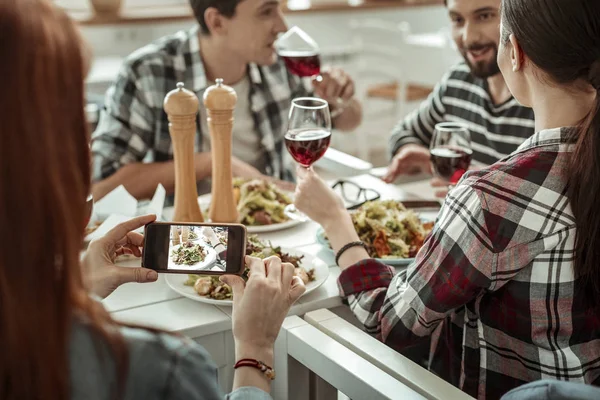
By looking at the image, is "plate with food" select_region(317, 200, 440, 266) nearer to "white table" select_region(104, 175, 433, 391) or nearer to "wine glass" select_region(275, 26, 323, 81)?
"white table" select_region(104, 175, 433, 391)

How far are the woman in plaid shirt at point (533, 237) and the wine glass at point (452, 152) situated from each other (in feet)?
1.53

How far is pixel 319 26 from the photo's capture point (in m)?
5.18

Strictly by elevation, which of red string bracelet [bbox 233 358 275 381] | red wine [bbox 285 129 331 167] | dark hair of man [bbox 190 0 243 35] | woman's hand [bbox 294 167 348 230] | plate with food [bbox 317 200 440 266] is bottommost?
red string bracelet [bbox 233 358 275 381]

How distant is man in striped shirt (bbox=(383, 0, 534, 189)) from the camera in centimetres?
215

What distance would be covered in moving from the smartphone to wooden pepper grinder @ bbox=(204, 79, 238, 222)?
1.45 feet

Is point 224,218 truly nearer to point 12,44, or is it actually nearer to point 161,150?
point 161,150

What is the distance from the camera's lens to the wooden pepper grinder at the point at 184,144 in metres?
1.57

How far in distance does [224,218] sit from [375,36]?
3.61 meters

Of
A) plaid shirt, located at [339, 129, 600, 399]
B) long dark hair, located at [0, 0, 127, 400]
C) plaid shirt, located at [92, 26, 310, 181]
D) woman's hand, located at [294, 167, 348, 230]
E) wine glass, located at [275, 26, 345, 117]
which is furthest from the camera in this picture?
plaid shirt, located at [92, 26, 310, 181]

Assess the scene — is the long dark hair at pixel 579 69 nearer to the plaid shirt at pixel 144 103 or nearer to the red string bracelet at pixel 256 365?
Result: the red string bracelet at pixel 256 365

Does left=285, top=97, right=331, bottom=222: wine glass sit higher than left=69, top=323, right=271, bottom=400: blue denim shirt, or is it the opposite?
left=285, top=97, right=331, bottom=222: wine glass

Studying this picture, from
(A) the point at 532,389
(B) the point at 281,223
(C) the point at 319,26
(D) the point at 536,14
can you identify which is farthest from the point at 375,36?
(A) the point at 532,389

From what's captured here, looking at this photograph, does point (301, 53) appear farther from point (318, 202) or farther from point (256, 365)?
point (256, 365)

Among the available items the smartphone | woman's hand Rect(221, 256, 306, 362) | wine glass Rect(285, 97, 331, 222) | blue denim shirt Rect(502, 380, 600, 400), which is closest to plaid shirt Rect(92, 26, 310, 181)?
wine glass Rect(285, 97, 331, 222)
